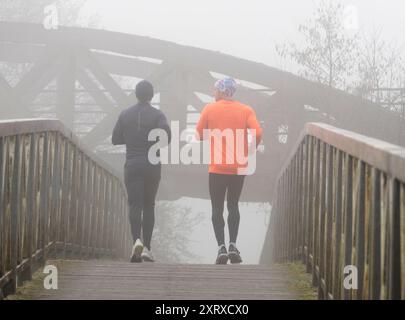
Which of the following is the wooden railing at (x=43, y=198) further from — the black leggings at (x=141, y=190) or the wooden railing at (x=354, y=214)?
the wooden railing at (x=354, y=214)

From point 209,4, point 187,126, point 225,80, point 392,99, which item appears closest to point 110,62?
point 187,126

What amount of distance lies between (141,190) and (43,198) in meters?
2.34

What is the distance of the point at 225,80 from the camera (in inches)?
374

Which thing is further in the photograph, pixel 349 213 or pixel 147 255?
pixel 147 255

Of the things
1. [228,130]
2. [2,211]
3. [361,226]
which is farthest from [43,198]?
[361,226]

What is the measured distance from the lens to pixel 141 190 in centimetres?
964

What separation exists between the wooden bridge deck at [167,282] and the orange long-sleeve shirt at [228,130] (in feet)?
4.03

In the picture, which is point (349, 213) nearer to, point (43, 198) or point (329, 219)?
point (329, 219)

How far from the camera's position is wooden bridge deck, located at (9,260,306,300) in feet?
Answer: 21.1

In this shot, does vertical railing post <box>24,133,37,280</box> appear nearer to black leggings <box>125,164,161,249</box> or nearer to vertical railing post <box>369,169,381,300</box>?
black leggings <box>125,164,161,249</box>

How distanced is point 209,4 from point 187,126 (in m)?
76.2
